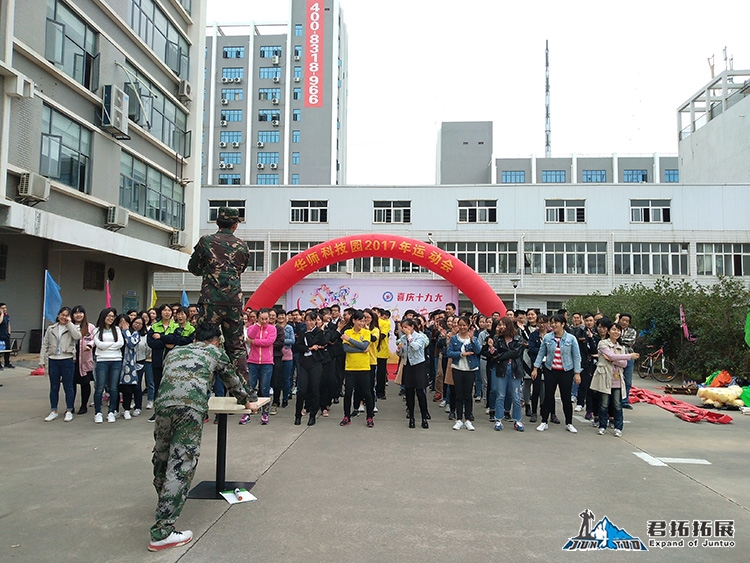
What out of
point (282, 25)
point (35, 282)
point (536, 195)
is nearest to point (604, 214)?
point (536, 195)

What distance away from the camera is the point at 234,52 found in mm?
55281

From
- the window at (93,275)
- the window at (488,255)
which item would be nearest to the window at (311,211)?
the window at (488,255)

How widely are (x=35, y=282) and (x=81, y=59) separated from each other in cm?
608

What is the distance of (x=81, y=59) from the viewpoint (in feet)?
46.9

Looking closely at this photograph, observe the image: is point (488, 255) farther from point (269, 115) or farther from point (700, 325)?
point (269, 115)

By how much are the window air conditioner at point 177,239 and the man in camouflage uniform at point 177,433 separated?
17.2m

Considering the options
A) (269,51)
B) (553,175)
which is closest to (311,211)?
(269,51)

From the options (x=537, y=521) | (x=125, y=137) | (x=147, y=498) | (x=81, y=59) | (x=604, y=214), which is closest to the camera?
(x=537, y=521)

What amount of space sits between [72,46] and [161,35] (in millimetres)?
5714

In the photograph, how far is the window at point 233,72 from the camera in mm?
55219

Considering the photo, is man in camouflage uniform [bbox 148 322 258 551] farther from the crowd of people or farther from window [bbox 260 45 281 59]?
window [bbox 260 45 281 59]

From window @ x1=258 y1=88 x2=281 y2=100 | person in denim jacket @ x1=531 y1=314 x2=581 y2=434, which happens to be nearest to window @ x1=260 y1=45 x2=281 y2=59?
window @ x1=258 y1=88 x2=281 y2=100

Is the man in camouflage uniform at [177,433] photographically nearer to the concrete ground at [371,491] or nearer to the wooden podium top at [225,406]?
the concrete ground at [371,491]

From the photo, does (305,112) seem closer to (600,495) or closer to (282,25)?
(282,25)
